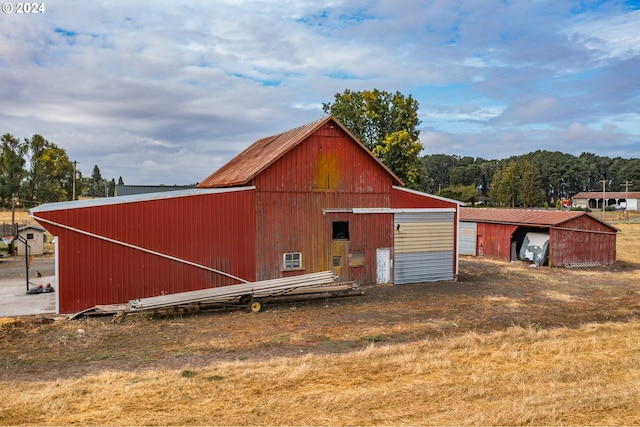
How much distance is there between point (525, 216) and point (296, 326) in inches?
944

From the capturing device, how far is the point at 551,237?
30500 millimetres

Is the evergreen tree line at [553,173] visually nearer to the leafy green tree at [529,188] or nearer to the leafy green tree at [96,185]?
the leafy green tree at [529,188]

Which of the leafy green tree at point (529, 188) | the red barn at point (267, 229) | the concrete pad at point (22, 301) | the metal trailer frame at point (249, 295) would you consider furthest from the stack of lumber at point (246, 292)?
the leafy green tree at point (529, 188)

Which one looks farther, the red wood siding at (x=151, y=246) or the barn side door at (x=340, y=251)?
the barn side door at (x=340, y=251)

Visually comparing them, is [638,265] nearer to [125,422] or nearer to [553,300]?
[553,300]

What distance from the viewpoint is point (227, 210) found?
19.7m

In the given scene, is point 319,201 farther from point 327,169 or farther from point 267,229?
point 267,229

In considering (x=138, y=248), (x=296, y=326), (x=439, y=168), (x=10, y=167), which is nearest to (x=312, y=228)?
(x=296, y=326)

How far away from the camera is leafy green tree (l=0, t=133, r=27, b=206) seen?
238 feet

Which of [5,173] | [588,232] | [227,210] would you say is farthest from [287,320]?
[5,173]

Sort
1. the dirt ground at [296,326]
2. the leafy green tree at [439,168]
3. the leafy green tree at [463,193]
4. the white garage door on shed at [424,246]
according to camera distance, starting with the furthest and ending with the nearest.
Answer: the leafy green tree at [439,168] < the leafy green tree at [463,193] < the white garage door on shed at [424,246] < the dirt ground at [296,326]

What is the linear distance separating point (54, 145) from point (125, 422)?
8264cm

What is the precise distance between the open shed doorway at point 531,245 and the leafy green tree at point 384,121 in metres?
13.6

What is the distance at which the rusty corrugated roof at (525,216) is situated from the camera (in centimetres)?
3098
